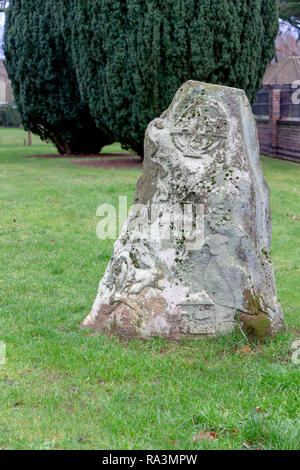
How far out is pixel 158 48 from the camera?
42.0 feet

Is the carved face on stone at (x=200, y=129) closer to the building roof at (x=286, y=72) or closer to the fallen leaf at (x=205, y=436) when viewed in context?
the fallen leaf at (x=205, y=436)

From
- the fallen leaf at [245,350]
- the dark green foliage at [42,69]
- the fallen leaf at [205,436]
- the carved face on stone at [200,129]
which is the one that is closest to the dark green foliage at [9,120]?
the dark green foliage at [42,69]

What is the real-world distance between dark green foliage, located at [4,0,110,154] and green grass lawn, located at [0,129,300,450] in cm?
1139

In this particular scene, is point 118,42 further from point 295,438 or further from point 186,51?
point 295,438

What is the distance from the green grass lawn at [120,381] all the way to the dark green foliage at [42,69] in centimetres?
1139

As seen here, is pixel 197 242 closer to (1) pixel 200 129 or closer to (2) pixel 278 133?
(1) pixel 200 129

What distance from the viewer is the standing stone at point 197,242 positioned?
13.1ft

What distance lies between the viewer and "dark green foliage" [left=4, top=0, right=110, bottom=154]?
16.0 metres

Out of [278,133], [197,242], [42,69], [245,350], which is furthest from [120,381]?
[278,133]

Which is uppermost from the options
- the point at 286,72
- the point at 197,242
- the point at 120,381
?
the point at 286,72

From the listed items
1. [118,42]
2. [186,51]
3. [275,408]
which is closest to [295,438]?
[275,408]

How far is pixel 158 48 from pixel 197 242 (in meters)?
9.95

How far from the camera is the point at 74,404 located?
10.4ft
